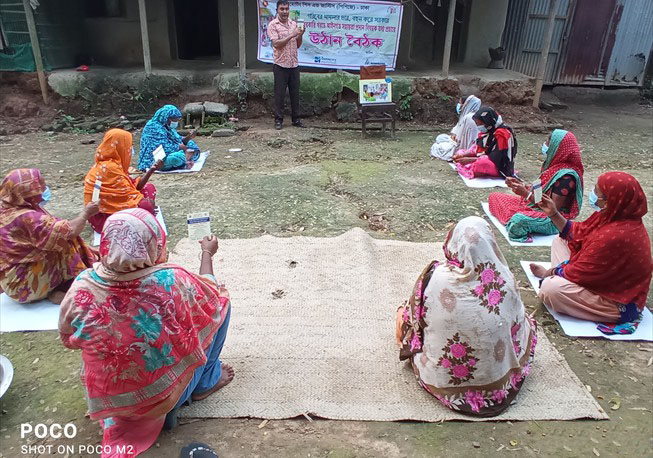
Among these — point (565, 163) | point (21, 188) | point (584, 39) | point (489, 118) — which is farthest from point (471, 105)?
point (21, 188)

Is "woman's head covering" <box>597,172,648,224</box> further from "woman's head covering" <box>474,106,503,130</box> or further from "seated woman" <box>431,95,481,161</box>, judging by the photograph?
"seated woman" <box>431,95,481,161</box>

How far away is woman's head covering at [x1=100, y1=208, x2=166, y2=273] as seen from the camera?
199 centimetres

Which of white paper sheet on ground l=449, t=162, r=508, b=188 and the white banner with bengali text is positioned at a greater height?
the white banner with bengali text

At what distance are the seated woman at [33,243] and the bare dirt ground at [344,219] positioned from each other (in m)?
0.40

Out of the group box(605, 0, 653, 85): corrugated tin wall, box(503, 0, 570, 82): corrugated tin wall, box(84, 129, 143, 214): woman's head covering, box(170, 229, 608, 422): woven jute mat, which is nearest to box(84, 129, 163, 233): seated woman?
box(84, 129, 143, 214): woman's head covering

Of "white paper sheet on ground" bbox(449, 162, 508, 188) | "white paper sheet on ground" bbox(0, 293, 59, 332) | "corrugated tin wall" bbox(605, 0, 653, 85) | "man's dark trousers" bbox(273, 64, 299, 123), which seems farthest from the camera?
"corrugated tin wall" bbox(605, 0, 653, 85)

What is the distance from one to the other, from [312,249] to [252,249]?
1.86ft

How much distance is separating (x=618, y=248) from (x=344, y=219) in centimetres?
263

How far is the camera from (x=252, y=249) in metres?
4.51

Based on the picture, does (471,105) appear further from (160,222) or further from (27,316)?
(27,316)

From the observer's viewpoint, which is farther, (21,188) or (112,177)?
(112,177)

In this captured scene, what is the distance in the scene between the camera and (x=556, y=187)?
177 inches

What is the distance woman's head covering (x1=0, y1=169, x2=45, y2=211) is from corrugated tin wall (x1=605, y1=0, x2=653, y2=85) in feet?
39.7

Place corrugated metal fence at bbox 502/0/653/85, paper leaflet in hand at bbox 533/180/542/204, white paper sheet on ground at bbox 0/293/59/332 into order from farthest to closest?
corrugated metal fence at bbox 502/0/653/85
paper leaflet in hand at bbox 533/180/542/204
white paper sheet on ground at bbox 0/293/59/332
